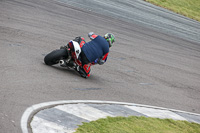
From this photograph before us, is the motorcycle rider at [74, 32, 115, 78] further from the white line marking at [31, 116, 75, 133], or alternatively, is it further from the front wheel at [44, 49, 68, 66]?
the white line marking at [31, 116, 75, 133]

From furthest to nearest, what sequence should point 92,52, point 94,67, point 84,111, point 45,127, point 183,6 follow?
point 183,6 → point 94,67 → point 92,52 → point 84,111 → point 45,127

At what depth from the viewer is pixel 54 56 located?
28.5ft

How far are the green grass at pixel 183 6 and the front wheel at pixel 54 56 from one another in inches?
787

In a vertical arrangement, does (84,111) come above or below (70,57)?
below

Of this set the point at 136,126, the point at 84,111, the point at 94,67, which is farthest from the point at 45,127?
the point at 94,67

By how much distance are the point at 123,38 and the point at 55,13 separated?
10.9ft

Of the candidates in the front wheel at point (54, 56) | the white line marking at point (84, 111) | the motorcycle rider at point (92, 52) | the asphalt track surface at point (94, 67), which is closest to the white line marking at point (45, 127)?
the asphalt track surface at point (94, 67)

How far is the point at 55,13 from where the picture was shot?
50.8 feet

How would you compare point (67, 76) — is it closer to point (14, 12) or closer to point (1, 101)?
point (1, 101)

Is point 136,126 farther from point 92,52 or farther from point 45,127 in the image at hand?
point 92,52

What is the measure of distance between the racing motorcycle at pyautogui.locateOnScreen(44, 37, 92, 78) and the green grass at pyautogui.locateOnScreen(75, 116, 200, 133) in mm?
2573

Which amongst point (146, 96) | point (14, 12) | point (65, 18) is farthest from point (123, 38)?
point (146, 96)

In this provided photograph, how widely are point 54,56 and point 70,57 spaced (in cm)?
47

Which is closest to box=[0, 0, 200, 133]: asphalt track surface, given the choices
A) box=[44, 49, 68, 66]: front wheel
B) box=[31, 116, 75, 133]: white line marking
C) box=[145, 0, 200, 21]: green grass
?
box=[44, 49, 68, 66]: front wheel
